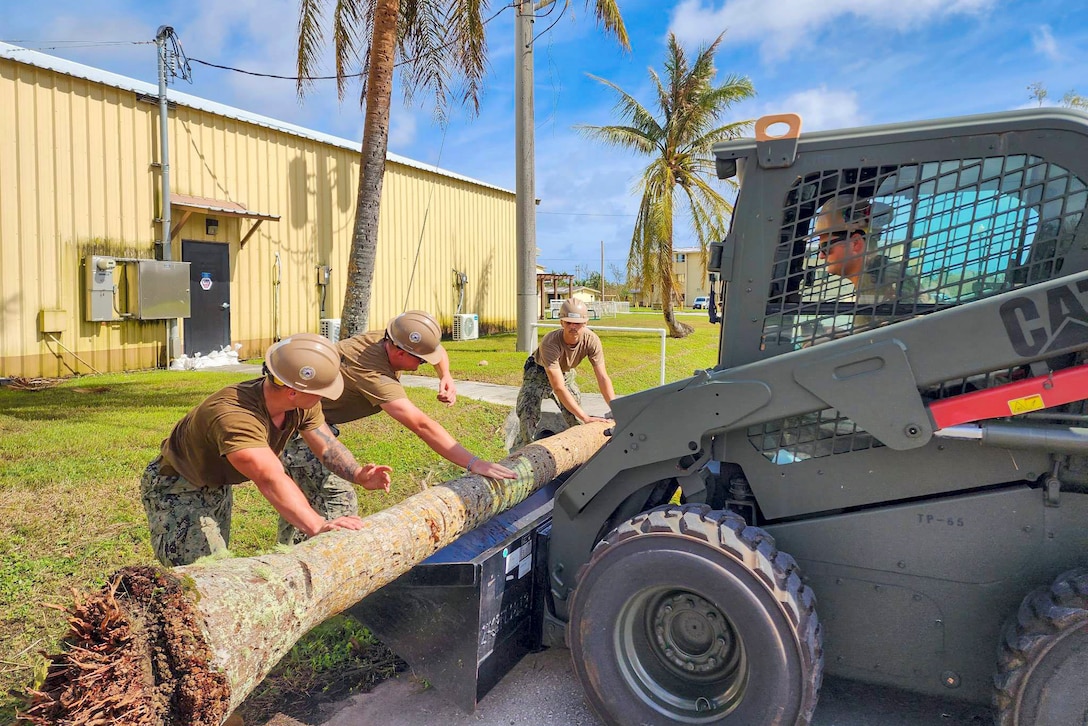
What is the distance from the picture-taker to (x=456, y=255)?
19.1 metres

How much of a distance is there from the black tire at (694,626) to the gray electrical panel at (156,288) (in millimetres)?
10846

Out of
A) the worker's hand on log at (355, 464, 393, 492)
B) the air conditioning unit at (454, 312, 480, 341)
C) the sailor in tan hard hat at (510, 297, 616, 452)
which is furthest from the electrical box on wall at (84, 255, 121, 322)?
the worker's hand on log at (355, 464, 393, 492)

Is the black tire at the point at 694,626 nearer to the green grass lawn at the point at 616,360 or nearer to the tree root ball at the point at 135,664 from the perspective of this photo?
the tree root ball at the point at 135,664

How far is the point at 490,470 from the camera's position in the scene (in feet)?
13.0

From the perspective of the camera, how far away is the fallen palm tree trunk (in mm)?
2240

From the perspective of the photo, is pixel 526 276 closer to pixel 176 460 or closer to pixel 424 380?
pixel 424 380

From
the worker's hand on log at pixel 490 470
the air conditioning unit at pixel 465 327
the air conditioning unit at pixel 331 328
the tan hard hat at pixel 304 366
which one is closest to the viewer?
the tan hard hat at pixel 304 366

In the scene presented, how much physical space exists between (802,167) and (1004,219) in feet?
2.27

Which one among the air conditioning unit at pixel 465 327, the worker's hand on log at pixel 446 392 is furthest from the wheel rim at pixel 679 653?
the air conditioning unit at pixel 465 327

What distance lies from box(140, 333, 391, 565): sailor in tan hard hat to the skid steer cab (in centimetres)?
76

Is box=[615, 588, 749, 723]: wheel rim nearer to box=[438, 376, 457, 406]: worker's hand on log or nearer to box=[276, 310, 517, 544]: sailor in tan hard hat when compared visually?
box=[276, 310, 517, 544]: sailor in tan hard hat

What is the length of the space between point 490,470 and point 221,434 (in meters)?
1.39

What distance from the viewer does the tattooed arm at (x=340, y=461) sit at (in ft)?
12.4

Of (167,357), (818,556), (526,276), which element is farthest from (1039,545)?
(167,357)
